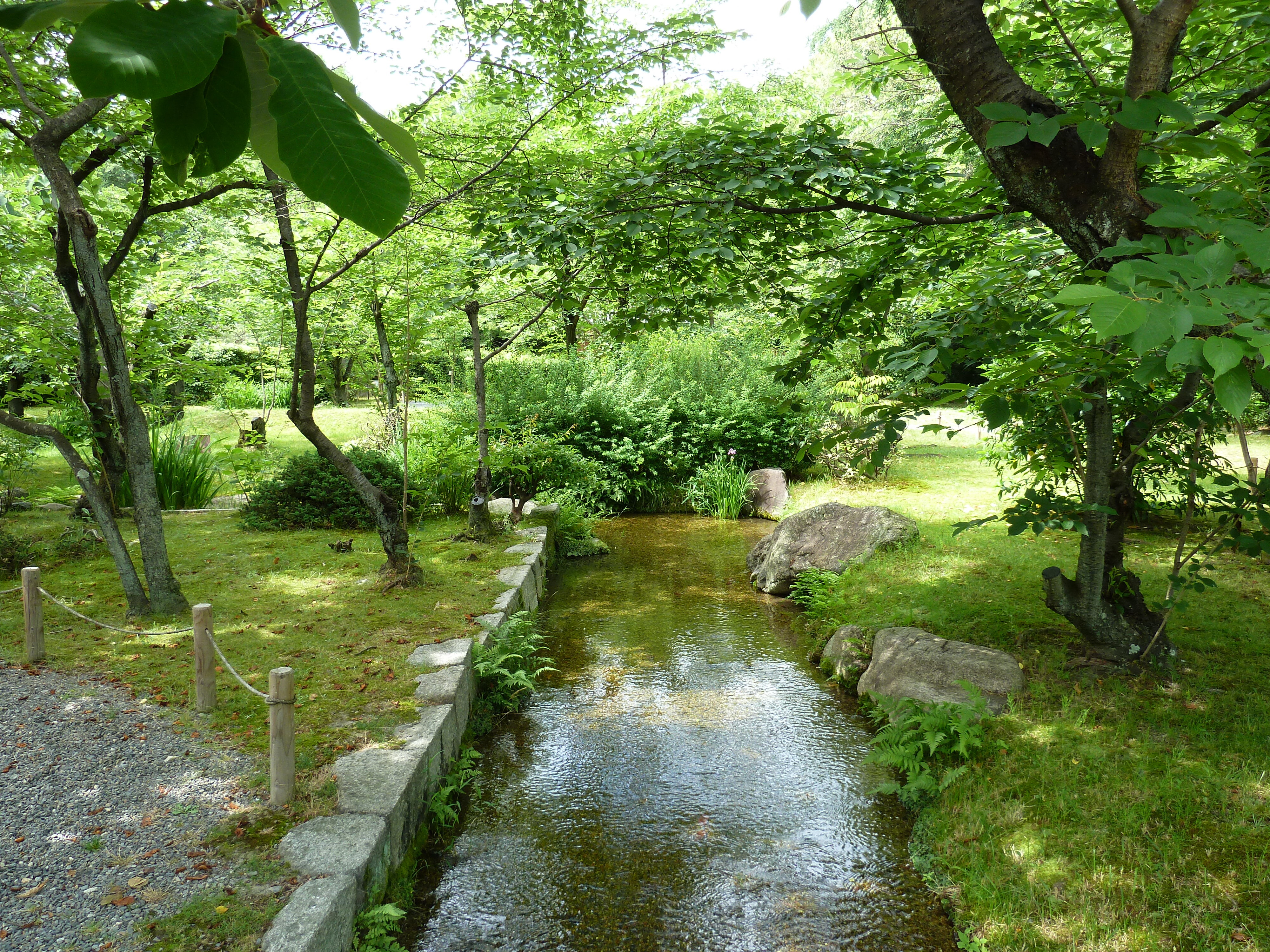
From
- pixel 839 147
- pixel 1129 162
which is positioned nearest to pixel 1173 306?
pixel 1129 162

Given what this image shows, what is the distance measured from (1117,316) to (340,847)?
2.92m

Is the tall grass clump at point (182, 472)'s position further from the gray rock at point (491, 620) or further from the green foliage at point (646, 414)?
the gray rock at point (491, 620)

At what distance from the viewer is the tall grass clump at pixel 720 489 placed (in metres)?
11.7

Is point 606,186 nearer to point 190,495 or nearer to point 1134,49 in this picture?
point 1134,49

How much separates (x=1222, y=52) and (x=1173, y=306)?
3.71m

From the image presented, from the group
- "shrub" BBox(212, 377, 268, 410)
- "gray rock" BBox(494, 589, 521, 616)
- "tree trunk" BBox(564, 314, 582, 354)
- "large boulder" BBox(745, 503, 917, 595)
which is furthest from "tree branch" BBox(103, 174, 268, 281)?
"shrub" BBox(212, 377, 268, 410)

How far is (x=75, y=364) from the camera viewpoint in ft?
22.5

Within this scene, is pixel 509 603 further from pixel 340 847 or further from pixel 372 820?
pixel 340 847

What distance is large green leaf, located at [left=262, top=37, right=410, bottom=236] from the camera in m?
0.60

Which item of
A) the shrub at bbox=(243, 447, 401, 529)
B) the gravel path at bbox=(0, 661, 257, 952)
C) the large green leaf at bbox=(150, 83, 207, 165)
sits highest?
the large green leaf at bbox=(150, 83, 207, 165)

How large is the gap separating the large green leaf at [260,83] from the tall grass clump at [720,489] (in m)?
11.2

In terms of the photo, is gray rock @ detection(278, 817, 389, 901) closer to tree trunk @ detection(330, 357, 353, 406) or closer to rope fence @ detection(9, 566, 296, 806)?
rope fence @ detection(9, 566, 296, 806)

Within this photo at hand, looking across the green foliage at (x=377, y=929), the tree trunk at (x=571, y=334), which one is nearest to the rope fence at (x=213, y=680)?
the green foliage at (x=377, y=929)

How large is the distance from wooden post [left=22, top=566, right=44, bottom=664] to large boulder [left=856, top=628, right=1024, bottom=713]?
522 centimetres
